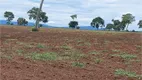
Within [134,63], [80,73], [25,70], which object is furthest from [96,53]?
[25,70]

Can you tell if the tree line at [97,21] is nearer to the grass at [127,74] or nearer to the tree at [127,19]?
the tree at [127,19]

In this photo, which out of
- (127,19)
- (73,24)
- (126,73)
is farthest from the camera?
(73,24)

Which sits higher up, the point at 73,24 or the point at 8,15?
the point at 8,15

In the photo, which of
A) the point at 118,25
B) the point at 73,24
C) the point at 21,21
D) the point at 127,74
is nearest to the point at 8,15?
the point at 21,21

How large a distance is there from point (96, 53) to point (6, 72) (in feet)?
22.8

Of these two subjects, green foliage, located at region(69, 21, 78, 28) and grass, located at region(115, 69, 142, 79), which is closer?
grass, located at region(115, 69, 142, 79)

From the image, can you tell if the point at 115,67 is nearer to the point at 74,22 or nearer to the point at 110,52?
the point at 110,52

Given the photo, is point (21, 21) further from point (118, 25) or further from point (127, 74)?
point (127, 74)

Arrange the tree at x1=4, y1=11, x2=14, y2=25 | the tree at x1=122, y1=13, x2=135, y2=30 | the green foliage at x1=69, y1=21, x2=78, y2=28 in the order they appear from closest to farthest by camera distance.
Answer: the tree at x1=122, y1=13, x2=135, y2=30 < the green foliage at x1=69, y1=21, x2=78, y2=28 < the tree at x1=4, y1=11, x2=14, y2=25

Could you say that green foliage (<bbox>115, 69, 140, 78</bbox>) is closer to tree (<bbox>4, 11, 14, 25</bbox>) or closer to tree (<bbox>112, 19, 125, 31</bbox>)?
tree (<bbox>112, 19, 125, 31</bbox>)

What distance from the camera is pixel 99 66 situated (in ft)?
35.4

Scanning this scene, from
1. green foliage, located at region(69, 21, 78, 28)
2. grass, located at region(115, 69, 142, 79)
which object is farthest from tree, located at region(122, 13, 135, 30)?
grass, located at region(115, 69, 142, 79)

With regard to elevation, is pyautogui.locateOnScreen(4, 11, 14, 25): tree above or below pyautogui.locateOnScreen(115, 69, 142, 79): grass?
above

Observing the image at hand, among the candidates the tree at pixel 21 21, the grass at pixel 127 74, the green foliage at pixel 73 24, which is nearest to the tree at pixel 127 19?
the green foliage at pixel 73 24
